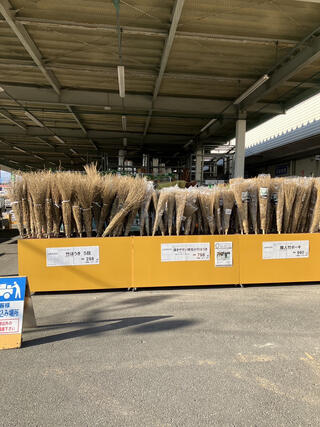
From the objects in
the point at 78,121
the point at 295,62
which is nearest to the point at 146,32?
the point at 295,62

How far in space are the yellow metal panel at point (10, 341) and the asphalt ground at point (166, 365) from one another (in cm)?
6

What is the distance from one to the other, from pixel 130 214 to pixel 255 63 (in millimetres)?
5924

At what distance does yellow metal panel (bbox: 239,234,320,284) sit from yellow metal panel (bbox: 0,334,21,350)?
3161 mm

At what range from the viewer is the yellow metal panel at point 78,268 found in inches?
156

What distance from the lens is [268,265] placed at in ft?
14.0

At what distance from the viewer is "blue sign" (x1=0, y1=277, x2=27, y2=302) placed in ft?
8.92

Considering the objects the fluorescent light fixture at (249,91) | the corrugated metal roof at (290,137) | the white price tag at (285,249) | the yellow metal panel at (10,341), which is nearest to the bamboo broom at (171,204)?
the white price tag at (285,249)

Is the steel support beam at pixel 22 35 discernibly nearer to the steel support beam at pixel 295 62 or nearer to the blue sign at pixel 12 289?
the blue sign at pixel 12 289

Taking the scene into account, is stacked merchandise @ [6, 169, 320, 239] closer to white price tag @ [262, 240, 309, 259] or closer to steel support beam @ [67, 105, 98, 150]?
white price tag @ [262, 240, 309, 259]

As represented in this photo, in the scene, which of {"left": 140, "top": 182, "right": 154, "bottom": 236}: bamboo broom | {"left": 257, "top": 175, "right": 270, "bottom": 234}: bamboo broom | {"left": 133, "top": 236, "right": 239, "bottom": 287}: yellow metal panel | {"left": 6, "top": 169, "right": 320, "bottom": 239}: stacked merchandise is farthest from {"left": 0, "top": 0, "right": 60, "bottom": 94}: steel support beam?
{"left": 257, "top": 175, "right": 270, "bottom": 234}: bamboo broom

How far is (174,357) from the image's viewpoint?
97.3 inches

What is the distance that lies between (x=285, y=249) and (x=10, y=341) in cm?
394

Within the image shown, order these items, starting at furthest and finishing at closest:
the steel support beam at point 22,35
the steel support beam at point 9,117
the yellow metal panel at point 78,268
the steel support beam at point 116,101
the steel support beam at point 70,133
Result: the steel support beam at point 70,133 → the steel support beam at point 9,117 → the steel support beam at point 116,101 → the steel support beam at point 22,35 → the yellow metal panel at point 78,268

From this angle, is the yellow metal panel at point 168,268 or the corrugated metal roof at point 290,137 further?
the corrugated metal roof at point 290,137
